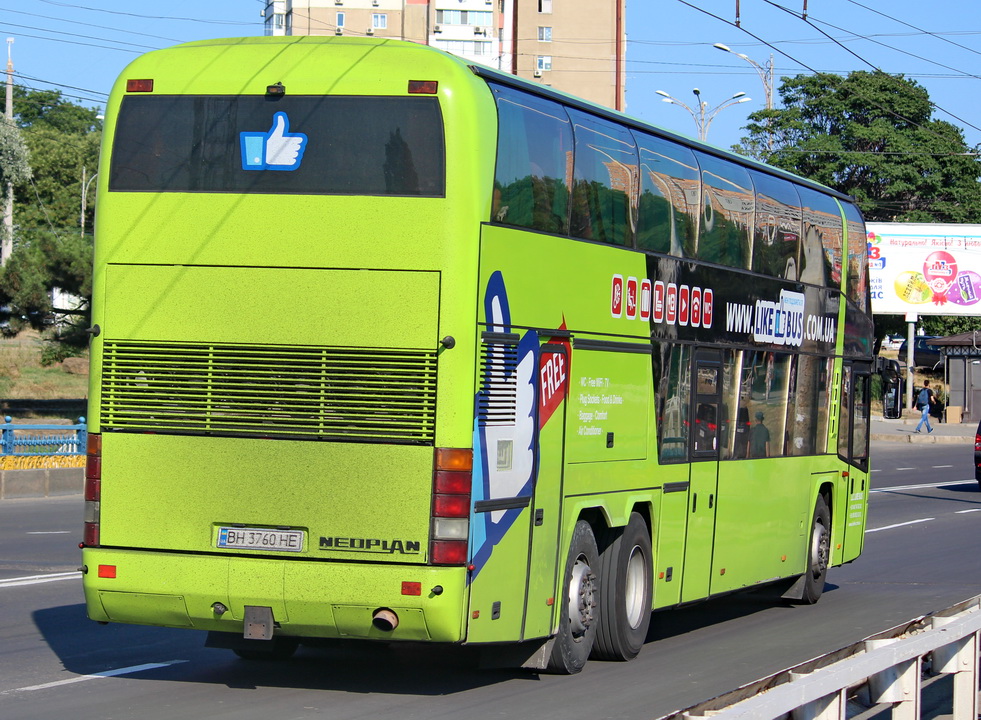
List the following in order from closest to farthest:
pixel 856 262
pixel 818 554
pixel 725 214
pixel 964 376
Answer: pixel 725 214
pixel 818 554
pixel 856 262
pixel 964 376

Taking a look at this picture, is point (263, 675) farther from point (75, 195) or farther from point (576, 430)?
point (75, 195)

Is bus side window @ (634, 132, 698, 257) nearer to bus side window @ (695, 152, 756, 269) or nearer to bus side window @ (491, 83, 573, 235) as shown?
bus side window @ (695, 152, 756, 269)

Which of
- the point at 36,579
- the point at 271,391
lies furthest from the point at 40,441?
the point at 271,391

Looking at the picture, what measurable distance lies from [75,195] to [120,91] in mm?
88658

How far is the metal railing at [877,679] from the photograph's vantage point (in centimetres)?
486

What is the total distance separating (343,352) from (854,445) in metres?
9.13

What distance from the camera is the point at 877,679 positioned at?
21.5 ft

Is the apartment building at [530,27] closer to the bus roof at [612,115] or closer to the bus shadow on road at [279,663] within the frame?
the bus roof at [612,115]

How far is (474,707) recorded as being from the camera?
8.70 meters

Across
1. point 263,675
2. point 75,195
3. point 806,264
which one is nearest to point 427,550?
point 263,675

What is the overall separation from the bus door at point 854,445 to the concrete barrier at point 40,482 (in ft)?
48.9

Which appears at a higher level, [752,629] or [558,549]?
[558,549]

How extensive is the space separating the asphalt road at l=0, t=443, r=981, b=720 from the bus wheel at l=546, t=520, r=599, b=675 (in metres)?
0.15

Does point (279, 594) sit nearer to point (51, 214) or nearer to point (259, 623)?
point (259, 623)
